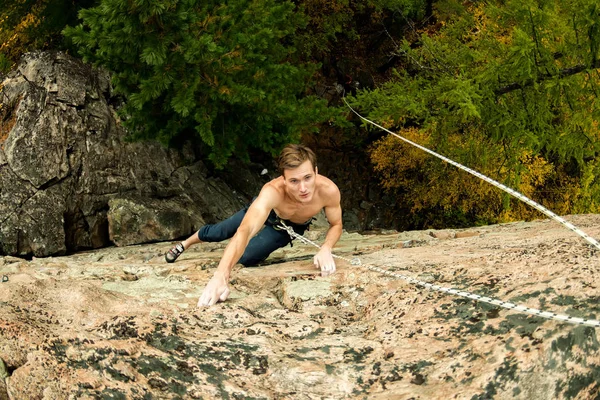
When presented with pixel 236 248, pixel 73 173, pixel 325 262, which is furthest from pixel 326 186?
pixel 73 173

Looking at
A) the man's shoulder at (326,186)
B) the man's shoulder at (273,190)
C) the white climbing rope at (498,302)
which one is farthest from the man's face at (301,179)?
the white climbing rope at (498,302)

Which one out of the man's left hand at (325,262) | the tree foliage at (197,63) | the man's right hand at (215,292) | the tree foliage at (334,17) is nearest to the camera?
the man's right hand at (215,292)

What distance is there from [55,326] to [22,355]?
0.82 ft

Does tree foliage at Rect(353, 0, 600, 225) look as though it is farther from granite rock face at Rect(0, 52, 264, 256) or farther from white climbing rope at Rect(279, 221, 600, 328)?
white climbing rope at Rect(279, 221, 600, 328)

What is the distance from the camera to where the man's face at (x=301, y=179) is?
13.3 feet

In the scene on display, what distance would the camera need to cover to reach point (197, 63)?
22.4 ft

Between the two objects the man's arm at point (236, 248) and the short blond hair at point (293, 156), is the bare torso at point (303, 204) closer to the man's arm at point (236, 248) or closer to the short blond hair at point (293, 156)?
the man's arm at point (236, 248)

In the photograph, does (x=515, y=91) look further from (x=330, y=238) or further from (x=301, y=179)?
(x=301, y=179)

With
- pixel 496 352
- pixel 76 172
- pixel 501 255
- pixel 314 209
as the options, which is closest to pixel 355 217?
pixel 76 172

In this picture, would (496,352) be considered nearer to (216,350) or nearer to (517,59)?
(216,350)

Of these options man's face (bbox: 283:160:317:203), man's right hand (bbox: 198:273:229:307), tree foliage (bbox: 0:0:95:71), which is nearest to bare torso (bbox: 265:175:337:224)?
man's face (bbox: 283:160:317:203)

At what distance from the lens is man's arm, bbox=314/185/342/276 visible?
3771 millimetres

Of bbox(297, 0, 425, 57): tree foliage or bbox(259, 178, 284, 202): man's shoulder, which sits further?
bbox(297, 0, 425, 57): tree foliage

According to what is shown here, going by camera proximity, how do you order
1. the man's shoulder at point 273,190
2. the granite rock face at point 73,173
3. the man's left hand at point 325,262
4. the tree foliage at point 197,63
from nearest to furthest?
the man's left hand at point 325,262
the man's shoulder at point 273,190
the tree foliage at point 197,63
the granite rock face at point 73,173
